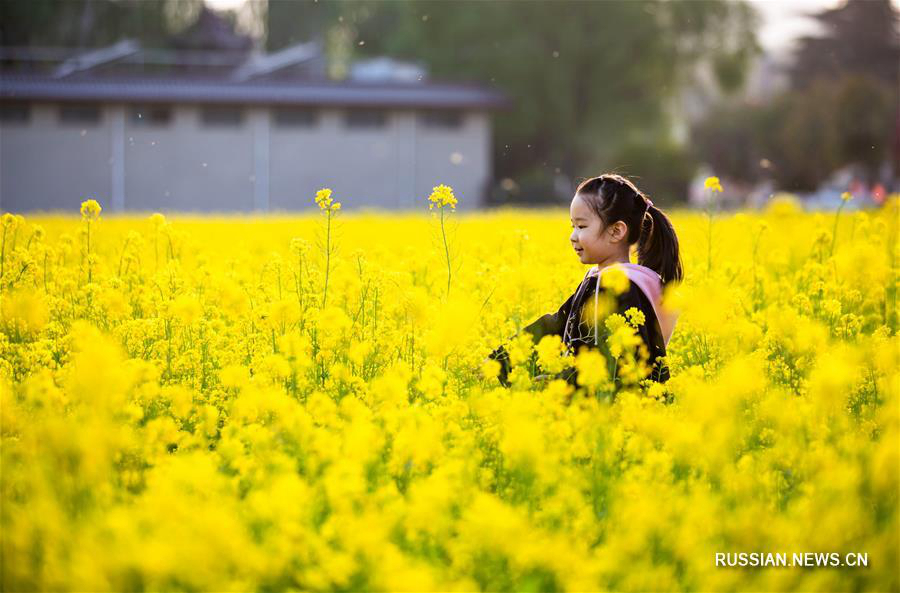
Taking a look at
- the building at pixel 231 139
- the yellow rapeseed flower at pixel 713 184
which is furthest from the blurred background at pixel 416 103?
the yellow rapeseed flower at pixel 713 184

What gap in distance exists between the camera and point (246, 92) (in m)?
28.7

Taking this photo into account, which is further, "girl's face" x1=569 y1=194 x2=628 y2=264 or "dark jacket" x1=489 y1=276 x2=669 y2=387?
"girl's face" x1=569 y1=194 x2=628 y2=264

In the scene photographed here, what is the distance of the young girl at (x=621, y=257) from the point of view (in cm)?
366

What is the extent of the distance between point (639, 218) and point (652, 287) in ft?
1.03

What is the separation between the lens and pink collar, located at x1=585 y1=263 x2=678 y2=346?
12.0ft

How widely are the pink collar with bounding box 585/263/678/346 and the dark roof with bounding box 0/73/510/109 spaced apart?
26.0 m

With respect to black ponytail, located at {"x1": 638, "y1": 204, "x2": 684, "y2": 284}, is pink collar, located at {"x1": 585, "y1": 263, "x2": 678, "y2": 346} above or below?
below

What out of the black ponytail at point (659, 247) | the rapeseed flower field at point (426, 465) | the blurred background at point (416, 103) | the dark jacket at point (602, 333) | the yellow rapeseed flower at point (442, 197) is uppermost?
the blurred background at point (416, 103)

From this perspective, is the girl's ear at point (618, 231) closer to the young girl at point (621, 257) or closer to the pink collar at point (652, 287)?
the young girl at point (621, 257)

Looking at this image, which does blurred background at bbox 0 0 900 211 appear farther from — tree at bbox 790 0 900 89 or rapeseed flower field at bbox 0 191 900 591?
rapeseed flower field at bbox 0 191 900 591

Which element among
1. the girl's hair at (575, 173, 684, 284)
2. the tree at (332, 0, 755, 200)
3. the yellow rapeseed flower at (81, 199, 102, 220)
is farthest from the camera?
the tree at (332, 0, 755, 200)

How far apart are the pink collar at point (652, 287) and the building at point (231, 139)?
80.3ft

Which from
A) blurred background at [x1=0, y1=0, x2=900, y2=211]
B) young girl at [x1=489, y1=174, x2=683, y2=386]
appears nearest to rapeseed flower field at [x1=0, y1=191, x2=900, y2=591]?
young girl at [x1=489, y1=174, x2=683, y2=386]

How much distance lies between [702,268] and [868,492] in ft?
10.0
